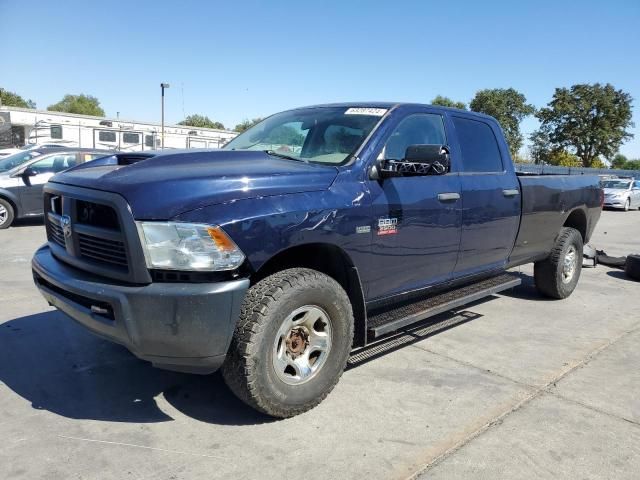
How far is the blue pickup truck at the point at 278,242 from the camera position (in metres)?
2.61

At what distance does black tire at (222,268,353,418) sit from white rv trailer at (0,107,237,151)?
24411 mm

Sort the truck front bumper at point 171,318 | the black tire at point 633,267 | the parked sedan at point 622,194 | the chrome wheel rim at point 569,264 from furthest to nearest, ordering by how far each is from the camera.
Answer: the parked sedan at point 622,194 < the black tire at point 633,267 < the chrome wheel rim at point 569,264 < the truck front bumper at point 171,318

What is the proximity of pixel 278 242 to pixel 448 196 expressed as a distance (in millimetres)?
1736

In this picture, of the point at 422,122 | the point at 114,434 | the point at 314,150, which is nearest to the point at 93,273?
the point at 114,434

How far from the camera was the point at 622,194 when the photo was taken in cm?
2339

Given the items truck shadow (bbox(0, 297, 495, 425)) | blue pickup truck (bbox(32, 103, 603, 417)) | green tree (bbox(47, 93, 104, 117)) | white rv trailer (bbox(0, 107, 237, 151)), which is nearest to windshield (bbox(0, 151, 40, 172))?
truck shadow (bbox(0, 297, 495, 425))

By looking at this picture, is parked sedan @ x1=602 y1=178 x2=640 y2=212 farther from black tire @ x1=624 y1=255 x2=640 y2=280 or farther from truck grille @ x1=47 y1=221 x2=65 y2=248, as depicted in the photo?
truck grille @ x1=47 y1=221 x2=65 y2=248

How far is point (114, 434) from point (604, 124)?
6436 cm

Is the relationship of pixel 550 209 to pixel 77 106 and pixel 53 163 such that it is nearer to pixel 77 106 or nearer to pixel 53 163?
pixel 53 163

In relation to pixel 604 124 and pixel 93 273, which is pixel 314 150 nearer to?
pixel 93 273

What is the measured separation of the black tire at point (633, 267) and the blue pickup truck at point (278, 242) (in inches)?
167

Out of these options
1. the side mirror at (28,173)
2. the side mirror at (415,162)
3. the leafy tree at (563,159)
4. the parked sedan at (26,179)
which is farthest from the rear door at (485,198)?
the leafy tree at (563,159)

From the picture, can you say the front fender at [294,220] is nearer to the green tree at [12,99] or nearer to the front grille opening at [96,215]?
the front grille opening at [96,215]

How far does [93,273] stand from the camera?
2918mm
